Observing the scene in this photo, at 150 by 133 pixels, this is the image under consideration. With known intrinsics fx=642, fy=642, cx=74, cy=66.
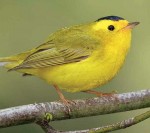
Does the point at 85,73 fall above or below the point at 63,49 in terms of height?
below

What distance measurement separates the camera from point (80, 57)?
3.14m

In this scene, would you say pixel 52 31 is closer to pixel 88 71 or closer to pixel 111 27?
pixel 111 27

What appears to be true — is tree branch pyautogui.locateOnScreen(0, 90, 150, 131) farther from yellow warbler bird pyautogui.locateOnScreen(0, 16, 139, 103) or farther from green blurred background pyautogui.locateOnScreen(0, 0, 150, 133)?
green blurred background pyautogui.locateOnScreen(0, 0, 150, 133)

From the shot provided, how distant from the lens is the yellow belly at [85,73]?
3.00 m

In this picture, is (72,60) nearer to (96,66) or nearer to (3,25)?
(96,66)

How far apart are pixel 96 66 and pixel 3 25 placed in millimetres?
2289

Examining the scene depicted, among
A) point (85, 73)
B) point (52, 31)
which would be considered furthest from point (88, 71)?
point (52, 31)

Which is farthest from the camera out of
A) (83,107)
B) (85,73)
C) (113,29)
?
(113,29)

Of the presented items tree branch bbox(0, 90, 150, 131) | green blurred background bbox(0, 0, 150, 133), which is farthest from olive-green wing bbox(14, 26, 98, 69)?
green blurred background bbox(0, 0, 150, 133)

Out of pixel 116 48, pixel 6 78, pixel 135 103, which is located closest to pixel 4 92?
pixel 6 78

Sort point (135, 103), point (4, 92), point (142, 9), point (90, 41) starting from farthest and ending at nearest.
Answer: point (142, 9), point (4, 92), point (90, 41), point (135, 103)

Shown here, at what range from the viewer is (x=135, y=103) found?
280 cm

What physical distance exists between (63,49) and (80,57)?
20cm

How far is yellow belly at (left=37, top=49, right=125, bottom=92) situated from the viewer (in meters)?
3.00
